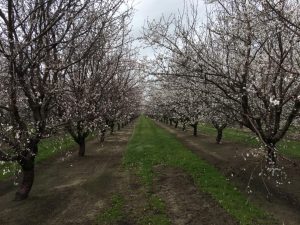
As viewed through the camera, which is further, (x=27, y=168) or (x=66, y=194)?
(x=66, y=194)

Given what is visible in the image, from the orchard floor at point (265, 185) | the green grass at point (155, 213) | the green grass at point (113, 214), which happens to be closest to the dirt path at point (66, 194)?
the green grass at point (113, 214)

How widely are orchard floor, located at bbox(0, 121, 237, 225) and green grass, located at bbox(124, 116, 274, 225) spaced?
1.30 feet

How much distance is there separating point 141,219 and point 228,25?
32.2 ft

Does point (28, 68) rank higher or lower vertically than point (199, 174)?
higher

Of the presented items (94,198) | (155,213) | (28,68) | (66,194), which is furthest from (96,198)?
(28,68)

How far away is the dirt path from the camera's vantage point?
511 inches

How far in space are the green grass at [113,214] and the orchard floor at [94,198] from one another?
16 cm

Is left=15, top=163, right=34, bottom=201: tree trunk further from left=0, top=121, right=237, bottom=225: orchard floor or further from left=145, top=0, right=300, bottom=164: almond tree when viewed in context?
left=145, top=0, right=300, bottom=164: almond tree

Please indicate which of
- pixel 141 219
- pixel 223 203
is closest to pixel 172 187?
pixel 223 203

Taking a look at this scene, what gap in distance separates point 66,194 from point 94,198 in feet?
4.55

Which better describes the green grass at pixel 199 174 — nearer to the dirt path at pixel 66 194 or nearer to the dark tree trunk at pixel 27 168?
the dirt path at pixel 66 194

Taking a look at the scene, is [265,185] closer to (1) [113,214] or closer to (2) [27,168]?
(1) [113,214]

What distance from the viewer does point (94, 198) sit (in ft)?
49.8

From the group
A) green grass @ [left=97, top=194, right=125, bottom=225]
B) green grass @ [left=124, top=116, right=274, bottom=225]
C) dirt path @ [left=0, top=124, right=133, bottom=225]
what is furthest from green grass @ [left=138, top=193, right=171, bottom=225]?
green grass @ [left=124, top=116, right=274, bottom=225]
